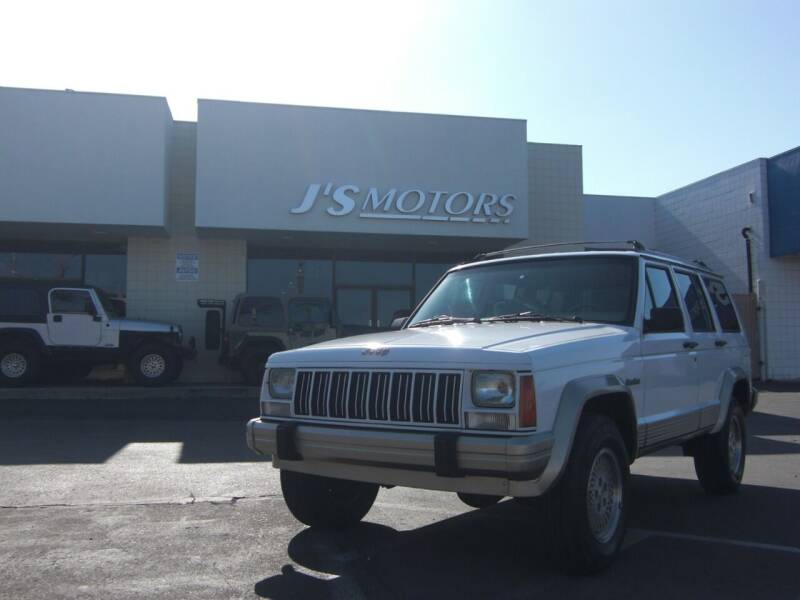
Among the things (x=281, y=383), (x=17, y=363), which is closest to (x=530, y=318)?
(x=281, y=383)

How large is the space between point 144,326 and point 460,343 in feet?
41.5

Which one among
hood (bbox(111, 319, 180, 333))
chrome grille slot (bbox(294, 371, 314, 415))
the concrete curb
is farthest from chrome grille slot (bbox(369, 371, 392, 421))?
hood (bbox(111, 319, 180, 333))

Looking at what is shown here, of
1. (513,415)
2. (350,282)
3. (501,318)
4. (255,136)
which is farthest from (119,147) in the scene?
(513,415)

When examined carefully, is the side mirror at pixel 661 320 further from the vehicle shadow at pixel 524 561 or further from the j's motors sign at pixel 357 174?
the j's motors sign at pixel 357 174

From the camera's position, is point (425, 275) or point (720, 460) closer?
point (720, 460)

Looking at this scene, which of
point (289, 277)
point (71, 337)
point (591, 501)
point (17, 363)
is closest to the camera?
point (591, 501)

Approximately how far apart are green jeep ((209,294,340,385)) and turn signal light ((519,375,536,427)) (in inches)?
473

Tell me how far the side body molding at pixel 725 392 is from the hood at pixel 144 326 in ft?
39.5

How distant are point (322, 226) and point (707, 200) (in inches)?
481

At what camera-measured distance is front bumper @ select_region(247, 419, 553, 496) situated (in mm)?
3777

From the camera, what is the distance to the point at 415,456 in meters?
4.00

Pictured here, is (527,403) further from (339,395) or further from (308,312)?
(308,312)

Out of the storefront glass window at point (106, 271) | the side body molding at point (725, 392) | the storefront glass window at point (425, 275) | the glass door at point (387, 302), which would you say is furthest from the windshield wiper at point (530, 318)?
the storefront glass window at point (106, 271)

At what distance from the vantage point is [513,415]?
3.85m
